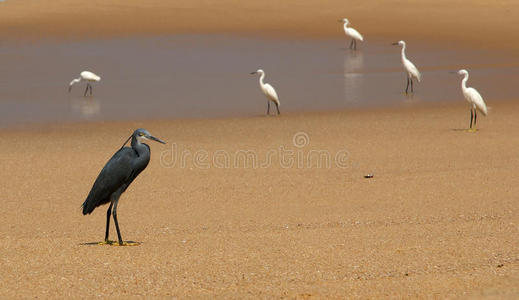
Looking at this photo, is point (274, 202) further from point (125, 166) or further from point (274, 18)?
point (274, 18)

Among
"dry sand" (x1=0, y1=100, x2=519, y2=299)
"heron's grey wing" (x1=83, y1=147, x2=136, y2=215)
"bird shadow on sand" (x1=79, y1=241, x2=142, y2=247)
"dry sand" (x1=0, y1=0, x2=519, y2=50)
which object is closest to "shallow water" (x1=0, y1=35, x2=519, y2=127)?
"dry sand" (x1=0, y1=0, x2=519, y2=50)

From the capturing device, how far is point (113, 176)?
7.31 meters

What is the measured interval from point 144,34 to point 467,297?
28728 mm

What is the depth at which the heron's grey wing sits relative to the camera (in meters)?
7.27

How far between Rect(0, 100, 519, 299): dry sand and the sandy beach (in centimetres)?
2

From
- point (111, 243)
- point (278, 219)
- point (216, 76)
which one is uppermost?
point (216, 76)

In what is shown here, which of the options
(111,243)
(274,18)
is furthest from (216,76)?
(111,243)

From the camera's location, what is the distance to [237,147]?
13281mm

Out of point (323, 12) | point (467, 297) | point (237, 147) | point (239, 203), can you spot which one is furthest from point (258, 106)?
point (323, 12)

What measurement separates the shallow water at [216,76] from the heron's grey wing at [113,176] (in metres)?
9.53

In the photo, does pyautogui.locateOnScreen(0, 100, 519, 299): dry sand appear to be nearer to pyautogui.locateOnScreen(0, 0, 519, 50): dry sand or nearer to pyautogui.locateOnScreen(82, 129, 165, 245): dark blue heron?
Result: pyautogui.locateOnScreen(82, 129, 165, 245): dark blue heron

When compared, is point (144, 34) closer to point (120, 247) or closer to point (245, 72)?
point (245, 72)

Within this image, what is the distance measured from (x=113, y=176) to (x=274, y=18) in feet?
101

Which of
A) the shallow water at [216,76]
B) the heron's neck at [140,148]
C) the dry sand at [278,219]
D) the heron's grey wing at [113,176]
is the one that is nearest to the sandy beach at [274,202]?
the dry sand at [278,219]
